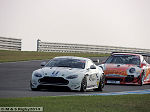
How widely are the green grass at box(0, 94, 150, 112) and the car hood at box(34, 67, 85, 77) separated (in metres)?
3.03

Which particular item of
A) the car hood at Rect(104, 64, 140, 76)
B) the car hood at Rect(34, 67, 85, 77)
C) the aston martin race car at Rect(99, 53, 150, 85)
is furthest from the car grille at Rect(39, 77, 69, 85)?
the car hood at Rect(104, 64, 140, 76)

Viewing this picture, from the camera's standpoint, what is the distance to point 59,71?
1862 centimetres

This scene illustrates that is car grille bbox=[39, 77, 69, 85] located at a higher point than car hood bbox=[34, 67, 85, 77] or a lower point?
lower

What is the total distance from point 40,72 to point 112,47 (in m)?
46.8

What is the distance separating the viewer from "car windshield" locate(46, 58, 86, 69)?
1953 cm

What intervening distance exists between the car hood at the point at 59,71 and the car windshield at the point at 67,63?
19.8 inches

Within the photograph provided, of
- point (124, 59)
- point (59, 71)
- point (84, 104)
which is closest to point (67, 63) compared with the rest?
point (59, 71)

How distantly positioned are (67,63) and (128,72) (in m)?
4.89

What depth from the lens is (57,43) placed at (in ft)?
198

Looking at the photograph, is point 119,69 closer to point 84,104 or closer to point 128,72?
→ point 128,72

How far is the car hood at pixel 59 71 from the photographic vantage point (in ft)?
60.7

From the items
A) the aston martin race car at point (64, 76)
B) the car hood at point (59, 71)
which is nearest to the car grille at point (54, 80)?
the aston martin race car at point (64, 76)

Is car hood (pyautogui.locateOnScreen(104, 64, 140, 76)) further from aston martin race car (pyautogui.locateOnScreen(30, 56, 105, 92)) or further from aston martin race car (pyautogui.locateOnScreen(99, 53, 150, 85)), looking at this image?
aston martin race car (pyautogui.locateOnScreen(30, 56, 105, 92))

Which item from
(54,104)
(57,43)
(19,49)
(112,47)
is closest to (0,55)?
(19,49)
